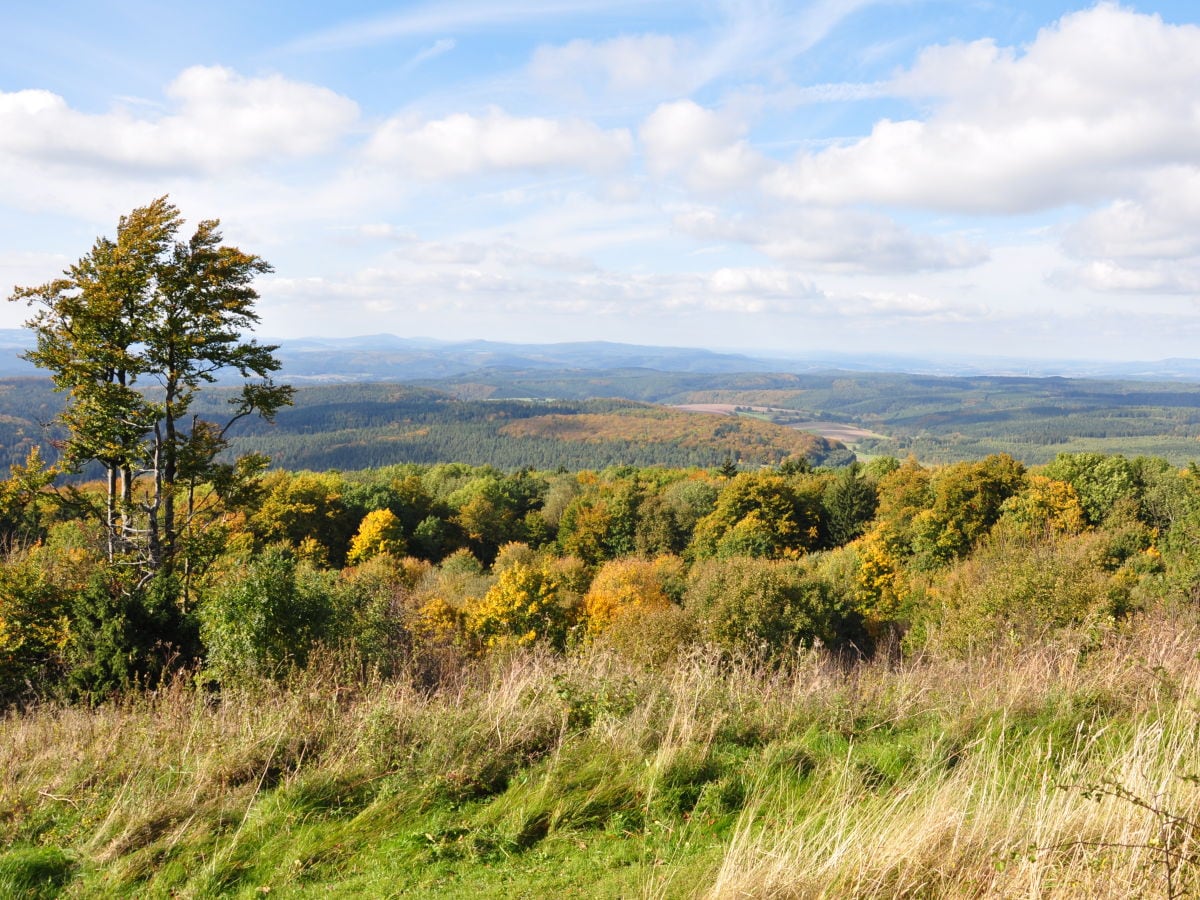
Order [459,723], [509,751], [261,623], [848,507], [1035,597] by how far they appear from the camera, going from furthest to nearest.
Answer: [848,507] < [1035,597] < [261,623] < [459,723] < [509,751]

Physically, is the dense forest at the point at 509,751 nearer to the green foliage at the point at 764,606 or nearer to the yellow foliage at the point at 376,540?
the green foliage at the point at 764,606

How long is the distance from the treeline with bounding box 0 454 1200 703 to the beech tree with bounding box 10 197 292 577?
61 cm

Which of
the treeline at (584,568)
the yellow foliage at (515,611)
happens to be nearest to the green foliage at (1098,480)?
the treeline at (584,568)

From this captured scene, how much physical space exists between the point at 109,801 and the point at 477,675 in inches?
151

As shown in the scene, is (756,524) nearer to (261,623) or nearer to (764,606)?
(764,606)

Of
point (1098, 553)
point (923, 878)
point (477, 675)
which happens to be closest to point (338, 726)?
point (477, 675)

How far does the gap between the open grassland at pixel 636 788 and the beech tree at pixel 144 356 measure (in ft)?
16.5

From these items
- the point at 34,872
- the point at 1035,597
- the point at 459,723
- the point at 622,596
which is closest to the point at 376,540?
the point at 622,596

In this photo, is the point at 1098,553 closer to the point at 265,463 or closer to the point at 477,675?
the point at 477,675

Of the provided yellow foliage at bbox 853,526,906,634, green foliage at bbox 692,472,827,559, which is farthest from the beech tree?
green foliage at bbox 692,472,827,559

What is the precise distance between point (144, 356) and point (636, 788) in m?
10.6

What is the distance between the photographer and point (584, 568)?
36875 millimetres

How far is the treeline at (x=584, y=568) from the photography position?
10.2 metres

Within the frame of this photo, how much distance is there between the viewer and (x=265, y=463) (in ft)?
40.8
